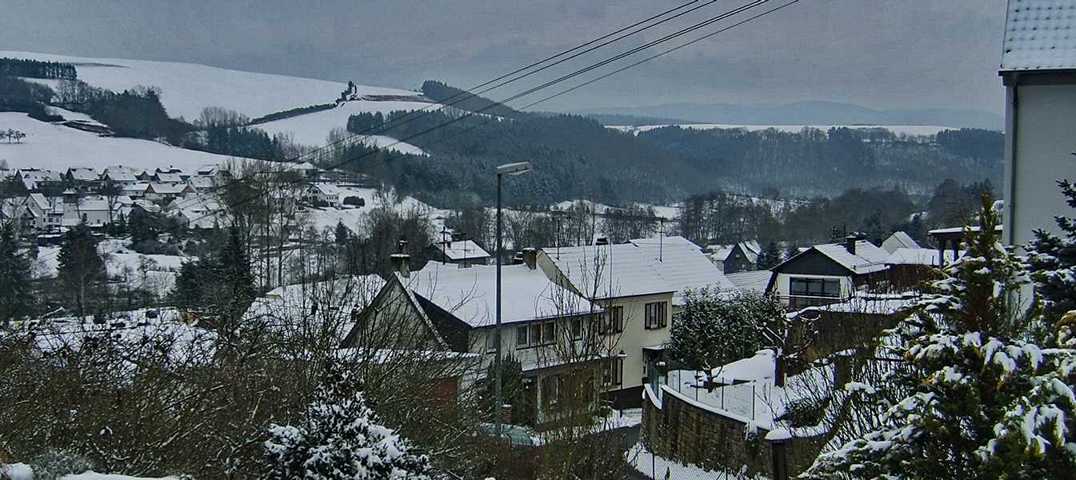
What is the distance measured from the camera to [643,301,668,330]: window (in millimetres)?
34344

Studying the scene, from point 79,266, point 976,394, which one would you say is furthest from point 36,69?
point 976,394

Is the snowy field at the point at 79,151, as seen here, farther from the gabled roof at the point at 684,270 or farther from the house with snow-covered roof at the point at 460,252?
the gabled roof at the point at 684,270

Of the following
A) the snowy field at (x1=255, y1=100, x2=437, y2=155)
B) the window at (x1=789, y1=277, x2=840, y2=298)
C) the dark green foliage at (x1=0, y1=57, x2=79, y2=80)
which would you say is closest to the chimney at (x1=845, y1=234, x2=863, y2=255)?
the window at (x1=789, y1=277, x2=840, y2=298)

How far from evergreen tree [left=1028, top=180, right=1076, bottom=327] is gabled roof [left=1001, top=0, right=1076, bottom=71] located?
420cm

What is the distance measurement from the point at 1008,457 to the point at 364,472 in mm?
4128

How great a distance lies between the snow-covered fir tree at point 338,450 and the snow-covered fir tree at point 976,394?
9.68 feet

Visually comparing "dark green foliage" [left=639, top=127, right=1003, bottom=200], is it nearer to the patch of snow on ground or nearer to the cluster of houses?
the cluster of houses

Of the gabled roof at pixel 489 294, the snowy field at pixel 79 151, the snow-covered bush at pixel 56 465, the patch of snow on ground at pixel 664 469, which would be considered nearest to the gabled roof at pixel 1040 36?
the patch of snow on ground at pixel 664 469

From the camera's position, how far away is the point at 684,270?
42.4m

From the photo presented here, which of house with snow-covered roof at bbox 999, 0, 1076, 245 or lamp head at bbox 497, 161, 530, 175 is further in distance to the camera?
lamp head at bbox 497, 161, 530, 175

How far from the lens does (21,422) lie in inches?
330

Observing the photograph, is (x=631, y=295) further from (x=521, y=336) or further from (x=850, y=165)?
(x=850, y=165)

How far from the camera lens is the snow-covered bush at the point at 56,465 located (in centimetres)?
647

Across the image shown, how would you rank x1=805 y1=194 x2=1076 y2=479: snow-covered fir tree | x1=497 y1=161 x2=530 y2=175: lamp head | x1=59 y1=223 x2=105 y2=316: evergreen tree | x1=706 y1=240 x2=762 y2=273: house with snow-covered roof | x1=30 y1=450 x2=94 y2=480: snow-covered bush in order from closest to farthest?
x1=805 y1=194 x2=1076 y2=479: snow-covered fir tree
x1=30 y1=450 x2=94 y2=480: snow-covered bush
x1=497 y1=161 x2=530 y2=175: lamp head
x1=59 y1=223 x2=105 y2=316: evergreen tree
x1=706 y1=240 x2=762 y2=273: house with snow-covered roof
